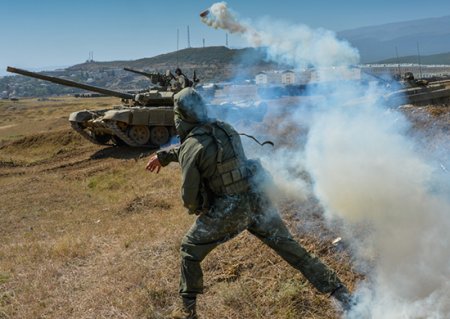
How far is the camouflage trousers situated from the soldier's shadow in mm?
12672

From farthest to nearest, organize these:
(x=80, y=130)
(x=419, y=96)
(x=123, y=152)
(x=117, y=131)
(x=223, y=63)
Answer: (x=223, y=63) → (x=80, y=130) → (x=123, y=152) → (x=117, y=131) → (x=419, y=96)

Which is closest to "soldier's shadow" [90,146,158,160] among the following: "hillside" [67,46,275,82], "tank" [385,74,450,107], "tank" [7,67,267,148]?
"tank" [7,67,267,148]

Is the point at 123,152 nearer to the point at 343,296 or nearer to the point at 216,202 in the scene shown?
the point at 216,202

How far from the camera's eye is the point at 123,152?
18641 mm

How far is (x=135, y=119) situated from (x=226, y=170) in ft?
46.2

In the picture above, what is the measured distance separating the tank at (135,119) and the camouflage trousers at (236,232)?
13636mm

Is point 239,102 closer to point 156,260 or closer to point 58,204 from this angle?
point 58,204

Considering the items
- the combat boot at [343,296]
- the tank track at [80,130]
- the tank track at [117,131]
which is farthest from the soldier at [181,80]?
the combat boot at [343,296]

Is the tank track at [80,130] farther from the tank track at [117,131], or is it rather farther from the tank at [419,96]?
the tank at [419,96]

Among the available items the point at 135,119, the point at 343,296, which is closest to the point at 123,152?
the point at 135,119

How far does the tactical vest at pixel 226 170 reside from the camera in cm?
439

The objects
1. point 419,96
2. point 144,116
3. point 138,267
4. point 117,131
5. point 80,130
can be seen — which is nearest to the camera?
point 138,267

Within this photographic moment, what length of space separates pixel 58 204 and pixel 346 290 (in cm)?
891

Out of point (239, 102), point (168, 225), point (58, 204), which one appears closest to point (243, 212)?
point (168, 225)
